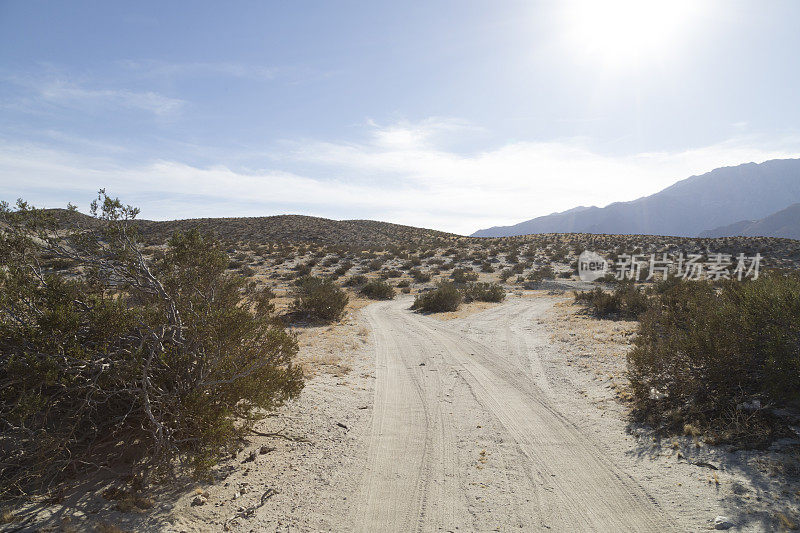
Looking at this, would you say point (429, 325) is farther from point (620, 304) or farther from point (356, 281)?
point (356, 281)

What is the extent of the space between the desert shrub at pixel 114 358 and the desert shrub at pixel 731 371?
19.5ft

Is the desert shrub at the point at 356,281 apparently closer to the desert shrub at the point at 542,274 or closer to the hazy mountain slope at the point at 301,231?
the desert shrub at the point at 542,274

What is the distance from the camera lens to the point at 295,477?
179 inches

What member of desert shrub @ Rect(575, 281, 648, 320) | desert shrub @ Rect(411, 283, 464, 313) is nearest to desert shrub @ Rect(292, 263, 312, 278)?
desert shrub @ Rect(411, 283, 464, 313)

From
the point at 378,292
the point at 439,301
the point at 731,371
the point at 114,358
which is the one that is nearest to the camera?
the point at 114,358

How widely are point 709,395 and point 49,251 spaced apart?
28.5ft

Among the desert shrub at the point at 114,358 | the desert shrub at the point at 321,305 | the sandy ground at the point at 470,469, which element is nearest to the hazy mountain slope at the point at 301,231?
the desert shrub at the point at 321,305

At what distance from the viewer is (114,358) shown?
389 cm

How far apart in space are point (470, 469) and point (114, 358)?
432 centimetres

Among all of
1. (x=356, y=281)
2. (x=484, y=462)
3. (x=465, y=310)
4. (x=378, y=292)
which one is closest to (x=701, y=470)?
(x=484, y=462)

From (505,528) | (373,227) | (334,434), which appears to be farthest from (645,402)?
(373,227)

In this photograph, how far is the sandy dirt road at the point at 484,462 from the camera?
3893 millimetres

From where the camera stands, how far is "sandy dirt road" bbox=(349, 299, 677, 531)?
389cm

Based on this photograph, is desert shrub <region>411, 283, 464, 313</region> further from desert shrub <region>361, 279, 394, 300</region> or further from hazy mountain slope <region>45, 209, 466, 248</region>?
hazy mountain slope <region>45, 209, 466, 248</region>
